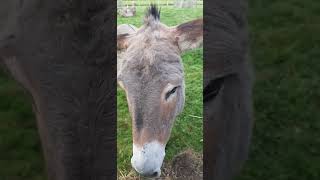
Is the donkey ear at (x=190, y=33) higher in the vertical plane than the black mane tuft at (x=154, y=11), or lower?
lower

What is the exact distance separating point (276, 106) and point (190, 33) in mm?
1395

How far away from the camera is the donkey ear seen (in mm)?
2498

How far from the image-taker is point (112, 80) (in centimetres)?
254

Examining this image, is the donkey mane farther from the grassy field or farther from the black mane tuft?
the grassy field

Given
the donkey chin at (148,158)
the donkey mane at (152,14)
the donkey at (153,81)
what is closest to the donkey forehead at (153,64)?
the donkey at (153,81)

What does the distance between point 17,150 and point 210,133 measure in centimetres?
144

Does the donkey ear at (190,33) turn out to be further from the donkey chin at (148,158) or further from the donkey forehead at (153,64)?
the donkey chin at (148,158)

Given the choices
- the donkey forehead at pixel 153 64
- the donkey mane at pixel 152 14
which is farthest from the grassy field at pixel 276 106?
the donkey mane at pixel 152 14

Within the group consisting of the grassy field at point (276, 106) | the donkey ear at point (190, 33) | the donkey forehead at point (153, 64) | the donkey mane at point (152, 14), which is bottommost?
the grassy field at point (276, 106)

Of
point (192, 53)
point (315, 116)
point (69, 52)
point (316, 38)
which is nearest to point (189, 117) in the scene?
point (192, 53)

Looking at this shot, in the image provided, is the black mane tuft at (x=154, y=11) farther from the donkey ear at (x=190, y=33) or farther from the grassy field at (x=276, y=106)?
the grassy field at (x=276, y=106)

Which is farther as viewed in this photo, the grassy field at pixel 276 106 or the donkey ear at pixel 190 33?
the grassy field at pixel 276 106

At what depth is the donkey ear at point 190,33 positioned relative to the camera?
250 centimetres

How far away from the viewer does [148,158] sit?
2551 millimetres
